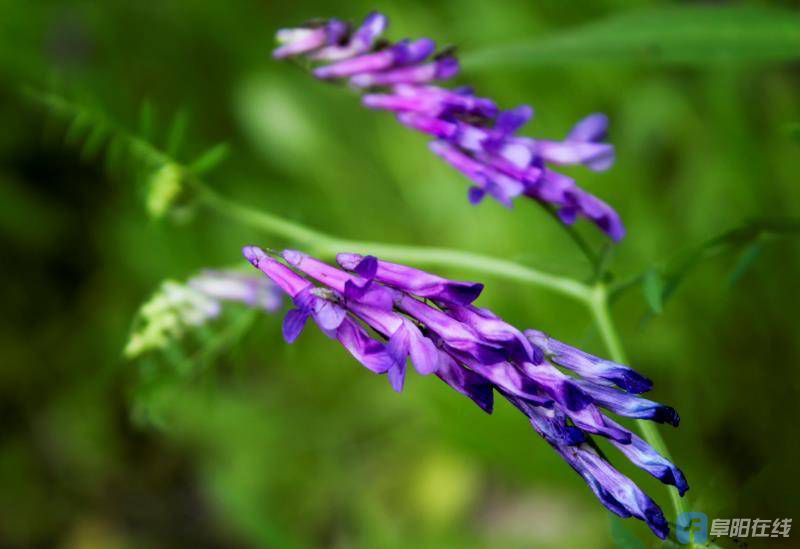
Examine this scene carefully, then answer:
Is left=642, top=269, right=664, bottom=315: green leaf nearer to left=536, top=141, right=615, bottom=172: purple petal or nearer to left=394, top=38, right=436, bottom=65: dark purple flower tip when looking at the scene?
left=536, top=141, right=615, bottom=172: purple petal

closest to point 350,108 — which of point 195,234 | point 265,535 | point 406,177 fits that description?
point 406,177

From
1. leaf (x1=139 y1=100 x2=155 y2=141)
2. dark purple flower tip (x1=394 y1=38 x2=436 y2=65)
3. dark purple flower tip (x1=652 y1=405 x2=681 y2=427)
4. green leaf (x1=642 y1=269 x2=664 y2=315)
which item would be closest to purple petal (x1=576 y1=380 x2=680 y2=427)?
dark purple flower tip (x1=652 y1=405 x2=681 y2=427)

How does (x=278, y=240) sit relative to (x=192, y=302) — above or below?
above

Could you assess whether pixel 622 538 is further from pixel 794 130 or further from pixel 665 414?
pixel 794 130

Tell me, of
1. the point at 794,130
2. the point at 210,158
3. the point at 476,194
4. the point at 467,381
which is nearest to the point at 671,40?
the point at 794,130

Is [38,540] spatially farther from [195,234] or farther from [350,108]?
[350,108]

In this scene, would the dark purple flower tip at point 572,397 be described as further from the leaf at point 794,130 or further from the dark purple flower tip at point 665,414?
the leaf at point 794,130
